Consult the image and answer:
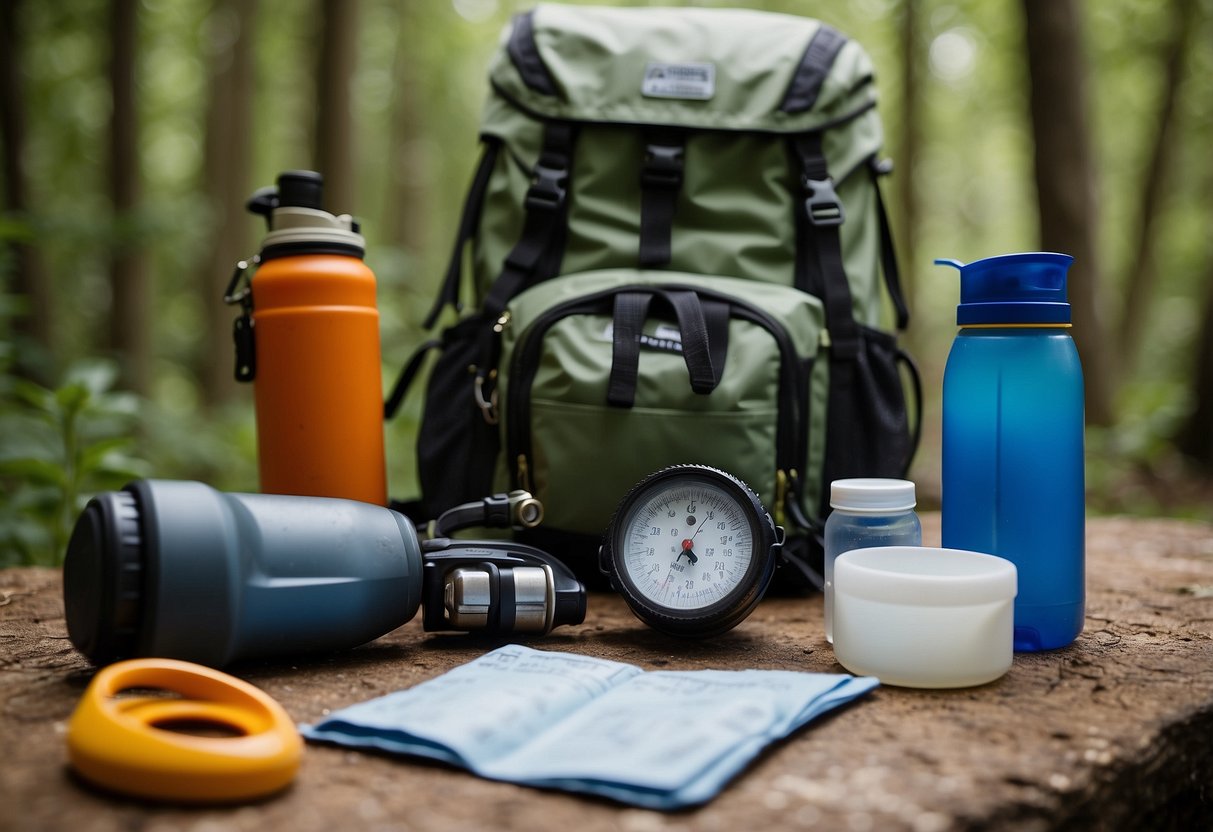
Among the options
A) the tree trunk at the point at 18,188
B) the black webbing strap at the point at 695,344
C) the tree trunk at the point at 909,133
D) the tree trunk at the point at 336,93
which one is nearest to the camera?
the black webbing strap at the point at 695,344

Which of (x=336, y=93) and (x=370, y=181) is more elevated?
(x=370, y=181)

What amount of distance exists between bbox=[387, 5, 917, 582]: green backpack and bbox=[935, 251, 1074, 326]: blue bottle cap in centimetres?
53

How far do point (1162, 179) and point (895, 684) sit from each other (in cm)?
848

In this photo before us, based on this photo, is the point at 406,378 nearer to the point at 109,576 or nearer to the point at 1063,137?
the point at 109,576

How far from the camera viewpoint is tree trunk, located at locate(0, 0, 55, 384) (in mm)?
5051

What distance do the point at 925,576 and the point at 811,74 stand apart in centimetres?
141

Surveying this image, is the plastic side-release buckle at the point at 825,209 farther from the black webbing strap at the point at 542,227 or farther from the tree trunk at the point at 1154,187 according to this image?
the tree trunk at the point at 1154,187

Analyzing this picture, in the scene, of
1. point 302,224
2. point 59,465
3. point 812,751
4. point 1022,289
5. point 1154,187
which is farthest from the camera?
point 1154,187

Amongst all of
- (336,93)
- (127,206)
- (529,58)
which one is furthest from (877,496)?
(127,206)

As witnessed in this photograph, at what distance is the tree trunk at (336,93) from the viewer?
4945 mm

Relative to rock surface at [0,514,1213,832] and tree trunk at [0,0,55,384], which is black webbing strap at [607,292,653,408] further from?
tree trunk at [0,0,55,384]

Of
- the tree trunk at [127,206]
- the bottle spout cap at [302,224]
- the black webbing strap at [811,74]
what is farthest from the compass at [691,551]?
the tree trunk at [127,206]

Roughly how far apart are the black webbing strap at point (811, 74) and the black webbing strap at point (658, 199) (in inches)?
11.5

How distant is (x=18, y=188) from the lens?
5039 millimetres
